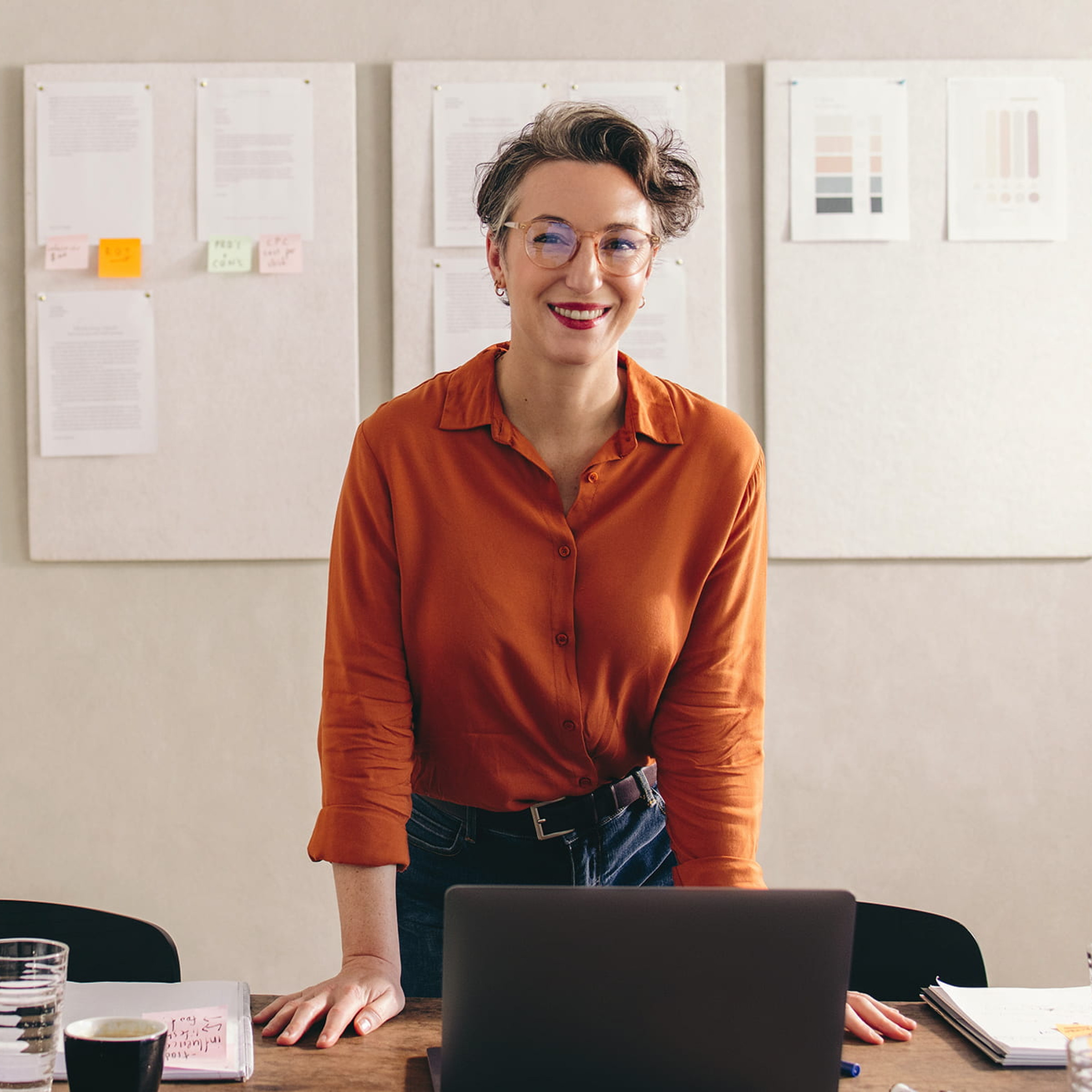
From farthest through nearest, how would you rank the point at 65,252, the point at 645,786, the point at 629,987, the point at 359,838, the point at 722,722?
the point at 65,252 → the point at 645,786 → the point at 722,722 → the point at 359,838 → the point at 629,987

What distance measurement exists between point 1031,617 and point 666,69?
1.43 m

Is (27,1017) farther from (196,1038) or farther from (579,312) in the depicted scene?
(579,312)

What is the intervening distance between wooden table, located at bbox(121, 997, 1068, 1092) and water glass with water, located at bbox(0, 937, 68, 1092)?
0.40 ft

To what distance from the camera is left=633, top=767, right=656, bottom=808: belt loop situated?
151cm

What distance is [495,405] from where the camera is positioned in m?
1.46

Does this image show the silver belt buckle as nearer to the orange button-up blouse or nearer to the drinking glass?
the orange button-up blouse

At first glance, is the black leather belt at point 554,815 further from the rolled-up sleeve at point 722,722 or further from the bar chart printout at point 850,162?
the bar chart printout at point 850,162

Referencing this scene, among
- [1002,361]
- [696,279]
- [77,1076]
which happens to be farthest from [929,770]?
[77,1076]

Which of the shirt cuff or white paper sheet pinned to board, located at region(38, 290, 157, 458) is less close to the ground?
white paper sheet pinned to board, located at region(38, 290, 157, 458)

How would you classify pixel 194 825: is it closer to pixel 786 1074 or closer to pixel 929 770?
pixel 929 770

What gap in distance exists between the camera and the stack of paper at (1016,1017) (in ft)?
3.48

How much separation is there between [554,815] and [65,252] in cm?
173

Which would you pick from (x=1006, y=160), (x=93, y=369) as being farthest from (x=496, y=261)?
(x=1006, y=160)

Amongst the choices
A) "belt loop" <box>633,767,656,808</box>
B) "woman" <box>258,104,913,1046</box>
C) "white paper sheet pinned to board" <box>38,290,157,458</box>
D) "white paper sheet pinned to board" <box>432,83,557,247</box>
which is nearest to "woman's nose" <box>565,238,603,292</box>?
"woman" <box>258,104,913,1046</box>
